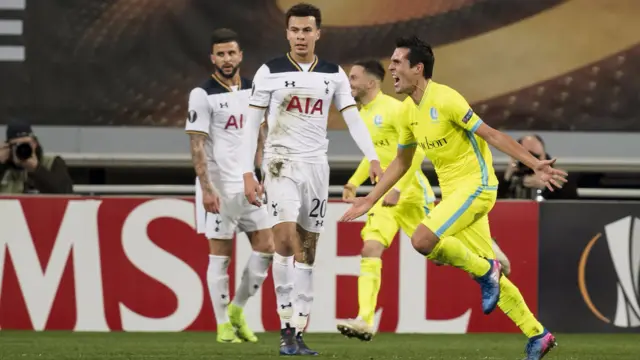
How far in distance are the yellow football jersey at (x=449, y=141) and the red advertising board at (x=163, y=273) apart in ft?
13.6

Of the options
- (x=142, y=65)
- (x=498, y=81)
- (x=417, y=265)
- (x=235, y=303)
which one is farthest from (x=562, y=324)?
(x=142, y=65)

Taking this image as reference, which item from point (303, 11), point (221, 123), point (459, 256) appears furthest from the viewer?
point (221, 123)

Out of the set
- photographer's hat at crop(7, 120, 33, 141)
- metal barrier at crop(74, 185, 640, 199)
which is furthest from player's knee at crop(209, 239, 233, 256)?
photographer's hat at crop(7, 120, 33, 141)

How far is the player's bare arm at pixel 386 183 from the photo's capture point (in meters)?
9.46

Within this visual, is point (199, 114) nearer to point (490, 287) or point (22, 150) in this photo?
point (22, 150)

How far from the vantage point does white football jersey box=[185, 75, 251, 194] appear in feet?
Answer: 38.8

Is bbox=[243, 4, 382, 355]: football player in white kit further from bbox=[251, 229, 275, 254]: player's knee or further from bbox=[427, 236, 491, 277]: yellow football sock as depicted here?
bbox=[251, 229, 275, 254]: player's knee

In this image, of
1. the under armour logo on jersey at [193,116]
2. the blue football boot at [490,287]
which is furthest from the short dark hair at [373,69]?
the blue football boot at [490,287]

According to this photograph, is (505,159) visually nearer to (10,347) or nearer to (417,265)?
(417,265)

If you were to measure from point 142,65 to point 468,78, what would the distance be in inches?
126

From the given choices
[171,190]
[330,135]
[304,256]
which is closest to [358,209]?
[304,256]

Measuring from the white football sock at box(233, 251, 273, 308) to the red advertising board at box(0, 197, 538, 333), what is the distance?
1.64m

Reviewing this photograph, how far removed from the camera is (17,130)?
44.3 ft

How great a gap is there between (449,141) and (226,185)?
306 centimetres
